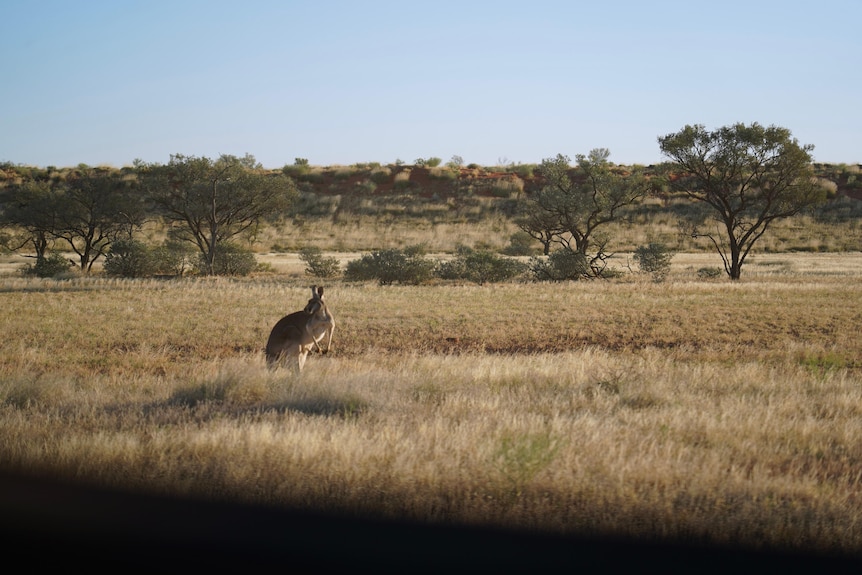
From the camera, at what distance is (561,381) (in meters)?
9.35

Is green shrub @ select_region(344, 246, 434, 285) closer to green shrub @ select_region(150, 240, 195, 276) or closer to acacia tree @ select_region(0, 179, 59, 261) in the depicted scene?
green shrub @ select_region(150, 240, 195, 276)

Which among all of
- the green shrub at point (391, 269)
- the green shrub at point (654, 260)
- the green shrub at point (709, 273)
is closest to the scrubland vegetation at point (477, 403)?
the green shrub at point (391, 269)

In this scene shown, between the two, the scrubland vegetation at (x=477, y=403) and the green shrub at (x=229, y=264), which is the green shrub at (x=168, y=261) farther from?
the scrubland vegetation at (x=477, y=403)

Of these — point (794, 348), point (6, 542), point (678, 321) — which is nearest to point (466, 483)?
point (6, 542)

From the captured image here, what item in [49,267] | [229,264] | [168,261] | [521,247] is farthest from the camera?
[521,247]

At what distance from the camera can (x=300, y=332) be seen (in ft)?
31.4

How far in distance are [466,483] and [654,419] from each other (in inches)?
107

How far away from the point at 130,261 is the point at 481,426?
1149 inches

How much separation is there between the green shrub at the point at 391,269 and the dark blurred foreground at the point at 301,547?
23.5 meters

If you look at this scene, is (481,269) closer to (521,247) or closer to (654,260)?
(654,260)

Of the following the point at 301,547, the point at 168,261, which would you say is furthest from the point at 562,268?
the point at 301,547

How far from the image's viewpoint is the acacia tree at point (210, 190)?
104ft

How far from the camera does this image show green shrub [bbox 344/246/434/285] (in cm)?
2955

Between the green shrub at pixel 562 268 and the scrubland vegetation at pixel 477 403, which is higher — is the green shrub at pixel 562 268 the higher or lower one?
the higher one
